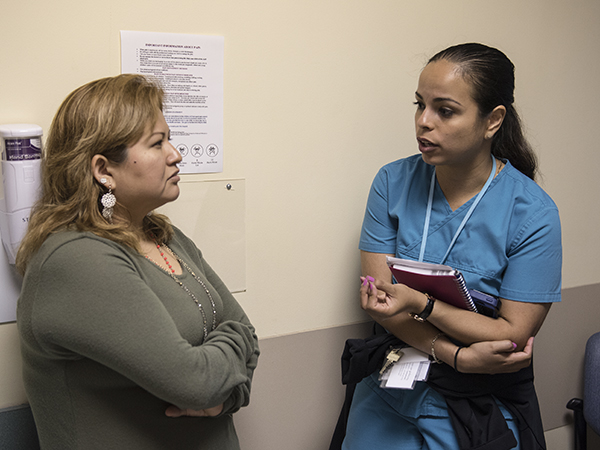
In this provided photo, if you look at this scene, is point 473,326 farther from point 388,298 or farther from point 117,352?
point 117,352

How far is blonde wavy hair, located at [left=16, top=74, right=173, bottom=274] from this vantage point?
113cm

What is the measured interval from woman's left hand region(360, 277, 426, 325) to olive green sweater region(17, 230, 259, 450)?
34 cm

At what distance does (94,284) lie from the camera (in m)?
1.01

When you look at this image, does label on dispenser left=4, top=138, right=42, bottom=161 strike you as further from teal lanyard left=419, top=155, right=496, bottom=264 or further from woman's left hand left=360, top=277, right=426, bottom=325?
teal lanyard left=419, top=155, right=496, bottom=264

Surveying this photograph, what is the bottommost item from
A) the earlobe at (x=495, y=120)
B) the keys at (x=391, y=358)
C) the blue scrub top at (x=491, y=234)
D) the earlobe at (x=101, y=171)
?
the keys at (x=391, y=358)

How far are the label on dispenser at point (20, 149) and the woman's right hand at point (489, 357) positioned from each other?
47.8 inches

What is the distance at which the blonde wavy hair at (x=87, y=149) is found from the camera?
44.4 inches

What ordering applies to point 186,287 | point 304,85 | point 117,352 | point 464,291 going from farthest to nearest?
point 304,85, point 464,291, point 186,287, point 117,352

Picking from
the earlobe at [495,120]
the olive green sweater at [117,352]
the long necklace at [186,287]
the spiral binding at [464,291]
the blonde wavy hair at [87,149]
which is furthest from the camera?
the earlobe at [495,120]

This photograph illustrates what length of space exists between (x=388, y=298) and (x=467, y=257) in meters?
0.27

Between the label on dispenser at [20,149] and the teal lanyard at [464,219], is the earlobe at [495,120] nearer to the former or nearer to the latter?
the teal lanyard at [464,219]

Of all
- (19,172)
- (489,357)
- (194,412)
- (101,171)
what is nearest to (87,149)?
(101,171)

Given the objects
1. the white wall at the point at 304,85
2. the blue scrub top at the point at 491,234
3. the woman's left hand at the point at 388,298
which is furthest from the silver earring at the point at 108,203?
the blue scrub top at the point at 491,234

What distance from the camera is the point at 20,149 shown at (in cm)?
130
